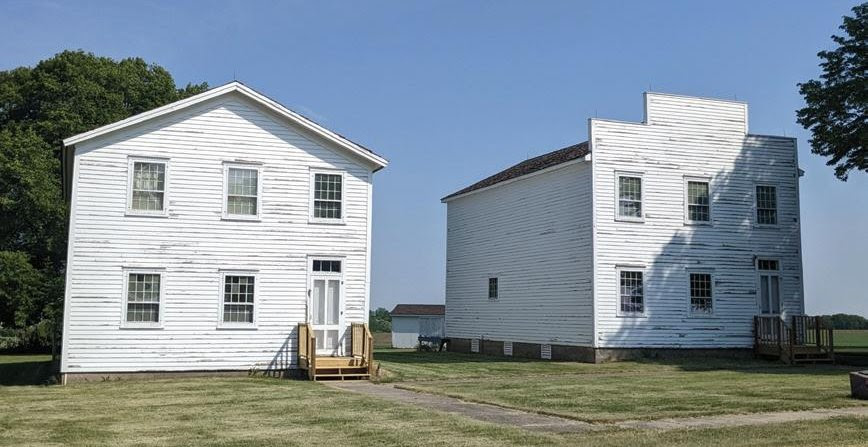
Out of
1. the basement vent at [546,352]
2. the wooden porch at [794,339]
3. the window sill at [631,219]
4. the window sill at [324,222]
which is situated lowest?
the basement vent at [546,352]

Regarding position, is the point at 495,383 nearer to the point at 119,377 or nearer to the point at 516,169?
the point at 119,377

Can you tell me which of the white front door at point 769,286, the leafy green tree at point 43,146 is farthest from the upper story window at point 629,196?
the leafy green tree at point 43,146

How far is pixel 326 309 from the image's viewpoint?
22.3 metres

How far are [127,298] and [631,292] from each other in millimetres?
15379

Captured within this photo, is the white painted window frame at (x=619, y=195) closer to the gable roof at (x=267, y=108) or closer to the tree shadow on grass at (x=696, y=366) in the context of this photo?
the tree shadow on grass at (x=696, y=366)

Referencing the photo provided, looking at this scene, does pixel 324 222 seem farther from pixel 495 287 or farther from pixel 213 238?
pixel 495 287

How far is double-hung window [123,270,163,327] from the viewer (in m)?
21.0

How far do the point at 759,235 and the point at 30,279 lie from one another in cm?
3107

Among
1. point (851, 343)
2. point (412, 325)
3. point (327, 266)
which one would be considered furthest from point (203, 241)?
point (851, 343)

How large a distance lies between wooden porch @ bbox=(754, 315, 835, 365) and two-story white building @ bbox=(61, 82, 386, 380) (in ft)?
45.5

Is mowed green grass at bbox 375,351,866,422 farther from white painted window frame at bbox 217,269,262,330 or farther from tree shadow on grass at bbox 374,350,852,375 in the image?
white painted window frame at bbox 217,269,262,330

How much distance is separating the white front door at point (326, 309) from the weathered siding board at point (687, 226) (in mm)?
8715

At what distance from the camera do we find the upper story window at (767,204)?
29.0 m

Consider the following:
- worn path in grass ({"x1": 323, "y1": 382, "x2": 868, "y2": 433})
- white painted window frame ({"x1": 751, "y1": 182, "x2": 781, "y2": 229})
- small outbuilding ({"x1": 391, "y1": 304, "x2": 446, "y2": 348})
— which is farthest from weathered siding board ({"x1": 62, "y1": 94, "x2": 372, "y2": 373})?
small outbuilding ({"x1": 391, "y1": 304, "x2": 446, "y2": 348})
